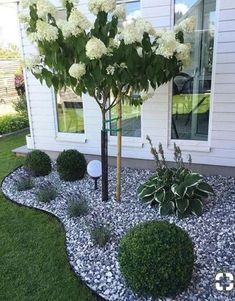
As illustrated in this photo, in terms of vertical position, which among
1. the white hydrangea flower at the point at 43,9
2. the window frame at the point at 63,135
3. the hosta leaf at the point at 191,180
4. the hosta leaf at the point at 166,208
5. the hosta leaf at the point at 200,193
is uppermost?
the white hydrangea flower at the point at 43,9

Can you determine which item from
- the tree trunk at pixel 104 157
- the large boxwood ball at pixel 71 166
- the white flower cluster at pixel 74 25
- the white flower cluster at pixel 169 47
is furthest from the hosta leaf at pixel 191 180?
the white flower cluster at pixel 74 25

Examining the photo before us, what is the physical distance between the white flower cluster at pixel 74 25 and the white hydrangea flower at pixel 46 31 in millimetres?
91

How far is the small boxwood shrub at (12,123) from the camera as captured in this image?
782cm

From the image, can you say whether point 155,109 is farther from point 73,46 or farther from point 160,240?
point 160,240

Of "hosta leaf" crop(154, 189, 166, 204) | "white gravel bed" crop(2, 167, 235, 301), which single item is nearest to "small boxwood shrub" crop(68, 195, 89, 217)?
"white gravel bed" crop(2, 167, 235, 301)

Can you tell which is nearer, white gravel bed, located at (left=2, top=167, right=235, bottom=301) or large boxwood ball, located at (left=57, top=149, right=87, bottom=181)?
white gravel bed, located at (left=2, top=167, right=235, bottom=301)

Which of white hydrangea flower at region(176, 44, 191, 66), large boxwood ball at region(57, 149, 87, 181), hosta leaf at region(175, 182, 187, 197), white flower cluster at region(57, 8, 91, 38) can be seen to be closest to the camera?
white flower cluster at region(57, 8, 91, 38)

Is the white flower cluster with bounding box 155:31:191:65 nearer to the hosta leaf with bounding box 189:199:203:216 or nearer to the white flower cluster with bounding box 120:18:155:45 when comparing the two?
the white flower cluster with bounding box 120:18:155:45

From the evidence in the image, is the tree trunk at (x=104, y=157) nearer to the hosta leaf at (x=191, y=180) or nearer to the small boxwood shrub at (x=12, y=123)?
the hosta leaf at (x=191, y=180)

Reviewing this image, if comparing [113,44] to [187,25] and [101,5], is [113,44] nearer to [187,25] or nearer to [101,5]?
[101,5]

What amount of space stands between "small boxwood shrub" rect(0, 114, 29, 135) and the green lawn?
172 inches

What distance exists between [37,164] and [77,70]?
7.40 ft

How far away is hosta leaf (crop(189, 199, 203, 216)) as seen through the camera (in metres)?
3.18

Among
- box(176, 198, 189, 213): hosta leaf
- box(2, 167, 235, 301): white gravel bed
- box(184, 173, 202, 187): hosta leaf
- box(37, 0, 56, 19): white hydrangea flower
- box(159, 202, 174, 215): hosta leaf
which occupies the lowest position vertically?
box(2, 167, 235, 301): white gravel bed
